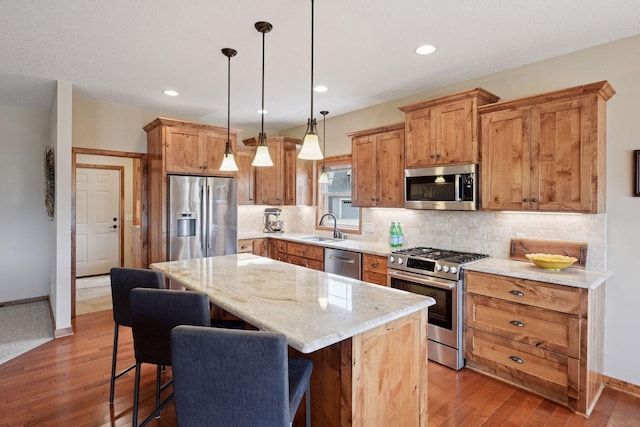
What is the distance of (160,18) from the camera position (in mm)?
2342

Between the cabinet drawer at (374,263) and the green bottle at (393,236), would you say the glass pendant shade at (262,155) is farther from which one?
the green bottle at (393,236)

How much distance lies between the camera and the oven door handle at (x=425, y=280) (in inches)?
116

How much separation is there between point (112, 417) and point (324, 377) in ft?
5.19

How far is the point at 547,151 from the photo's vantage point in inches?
106

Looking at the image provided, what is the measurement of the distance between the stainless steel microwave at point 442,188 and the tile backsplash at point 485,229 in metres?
0.35

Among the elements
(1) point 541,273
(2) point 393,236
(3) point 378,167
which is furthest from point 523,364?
(3) point 378,167

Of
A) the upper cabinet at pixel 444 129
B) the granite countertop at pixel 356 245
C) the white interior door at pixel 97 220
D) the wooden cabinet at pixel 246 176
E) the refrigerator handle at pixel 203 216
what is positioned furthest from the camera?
the white interior door at pixel 97 220

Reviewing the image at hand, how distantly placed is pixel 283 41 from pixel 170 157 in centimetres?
222

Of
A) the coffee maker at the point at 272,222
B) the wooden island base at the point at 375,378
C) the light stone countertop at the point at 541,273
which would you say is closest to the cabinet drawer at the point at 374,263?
the light stone countertop at the point at 541,273

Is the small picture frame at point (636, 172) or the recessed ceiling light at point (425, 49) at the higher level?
the recessed ceiling light at point (425, 49)

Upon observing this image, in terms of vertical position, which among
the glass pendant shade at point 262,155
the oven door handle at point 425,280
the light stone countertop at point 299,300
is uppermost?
the glass pendant shade at point 262,155

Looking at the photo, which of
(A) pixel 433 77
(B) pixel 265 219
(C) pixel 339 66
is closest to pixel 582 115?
(A) pixel 433 77

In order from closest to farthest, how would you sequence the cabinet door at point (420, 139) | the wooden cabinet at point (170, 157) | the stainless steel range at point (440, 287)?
the stainless steel range at point (440, 287)
the cabinet door at point (420, 139)
the wooden cabinet at point (170, 157)

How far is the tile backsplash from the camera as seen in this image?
9.05 feet
